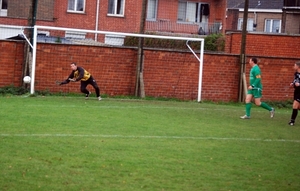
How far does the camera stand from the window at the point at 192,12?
48.6m

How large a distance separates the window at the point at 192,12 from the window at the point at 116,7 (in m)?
3.88

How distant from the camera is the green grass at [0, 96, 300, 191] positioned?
11.3 m

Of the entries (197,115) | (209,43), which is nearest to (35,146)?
(197,115)

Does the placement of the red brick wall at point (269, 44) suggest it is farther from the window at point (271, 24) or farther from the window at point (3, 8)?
the window at point (271, 24)

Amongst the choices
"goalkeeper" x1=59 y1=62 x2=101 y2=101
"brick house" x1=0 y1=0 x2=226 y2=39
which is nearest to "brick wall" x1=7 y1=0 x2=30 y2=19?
"brick house" x1=0 y1=0 x2=226 y2=39

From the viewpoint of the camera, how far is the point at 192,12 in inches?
1937

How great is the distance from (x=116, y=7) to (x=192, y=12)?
220 inches

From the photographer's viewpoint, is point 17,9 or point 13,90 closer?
point 13,90

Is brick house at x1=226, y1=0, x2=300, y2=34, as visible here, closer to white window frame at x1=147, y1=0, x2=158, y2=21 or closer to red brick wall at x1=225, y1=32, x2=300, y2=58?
white window frame at x1=147, y1=0, x2=158, y2=21

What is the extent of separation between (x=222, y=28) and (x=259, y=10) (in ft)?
48.0

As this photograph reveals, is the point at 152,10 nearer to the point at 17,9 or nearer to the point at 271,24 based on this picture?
the point at 17,9

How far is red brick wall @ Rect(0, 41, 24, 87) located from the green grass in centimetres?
323

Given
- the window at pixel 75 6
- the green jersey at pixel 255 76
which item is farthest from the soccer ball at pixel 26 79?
the window at pixel 75 6

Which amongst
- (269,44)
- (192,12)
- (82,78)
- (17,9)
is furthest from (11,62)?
(192,12)
